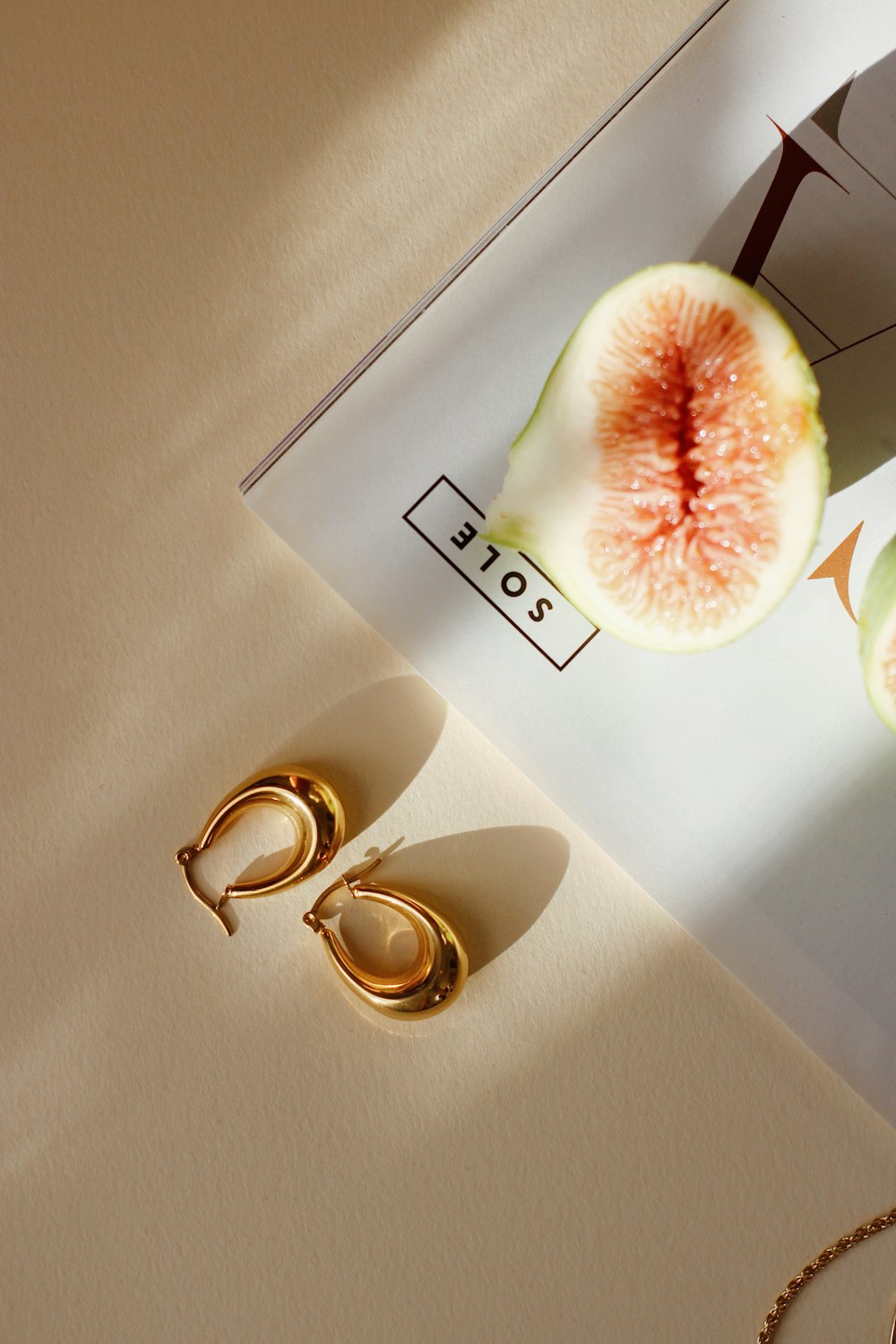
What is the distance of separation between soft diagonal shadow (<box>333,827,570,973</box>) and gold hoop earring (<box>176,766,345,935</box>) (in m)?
0.05

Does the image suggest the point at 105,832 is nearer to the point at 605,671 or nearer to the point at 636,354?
the point at 605,671

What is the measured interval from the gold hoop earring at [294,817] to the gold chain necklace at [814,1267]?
Answer: 1.58 feet

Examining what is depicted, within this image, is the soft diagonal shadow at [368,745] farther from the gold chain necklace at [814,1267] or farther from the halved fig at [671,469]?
the gold chain necklace at [814,1267]

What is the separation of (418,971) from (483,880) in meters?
0.09

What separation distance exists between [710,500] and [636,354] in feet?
0.37

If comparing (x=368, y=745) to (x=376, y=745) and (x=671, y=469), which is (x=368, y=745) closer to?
(x=376, y=745)

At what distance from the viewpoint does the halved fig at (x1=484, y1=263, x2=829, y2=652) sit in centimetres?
69

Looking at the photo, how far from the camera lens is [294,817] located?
2.61ft

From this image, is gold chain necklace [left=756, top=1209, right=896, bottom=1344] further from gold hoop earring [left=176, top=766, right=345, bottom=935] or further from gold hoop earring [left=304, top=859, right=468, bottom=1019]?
gold hoop earring [left=176, top=766, right=345, bottom=935]

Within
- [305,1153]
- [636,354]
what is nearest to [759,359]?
[636,354]

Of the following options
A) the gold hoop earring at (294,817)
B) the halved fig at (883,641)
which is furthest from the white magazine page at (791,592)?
the gold hoop earring at (294,817)

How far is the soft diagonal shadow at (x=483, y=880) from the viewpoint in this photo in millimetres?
807

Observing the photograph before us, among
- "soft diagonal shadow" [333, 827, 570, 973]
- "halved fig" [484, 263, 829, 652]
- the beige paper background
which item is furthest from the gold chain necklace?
"halved fig" [484, 263, 829, 652]

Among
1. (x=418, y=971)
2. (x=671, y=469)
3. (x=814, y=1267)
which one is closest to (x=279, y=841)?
(x=418, y=971)
